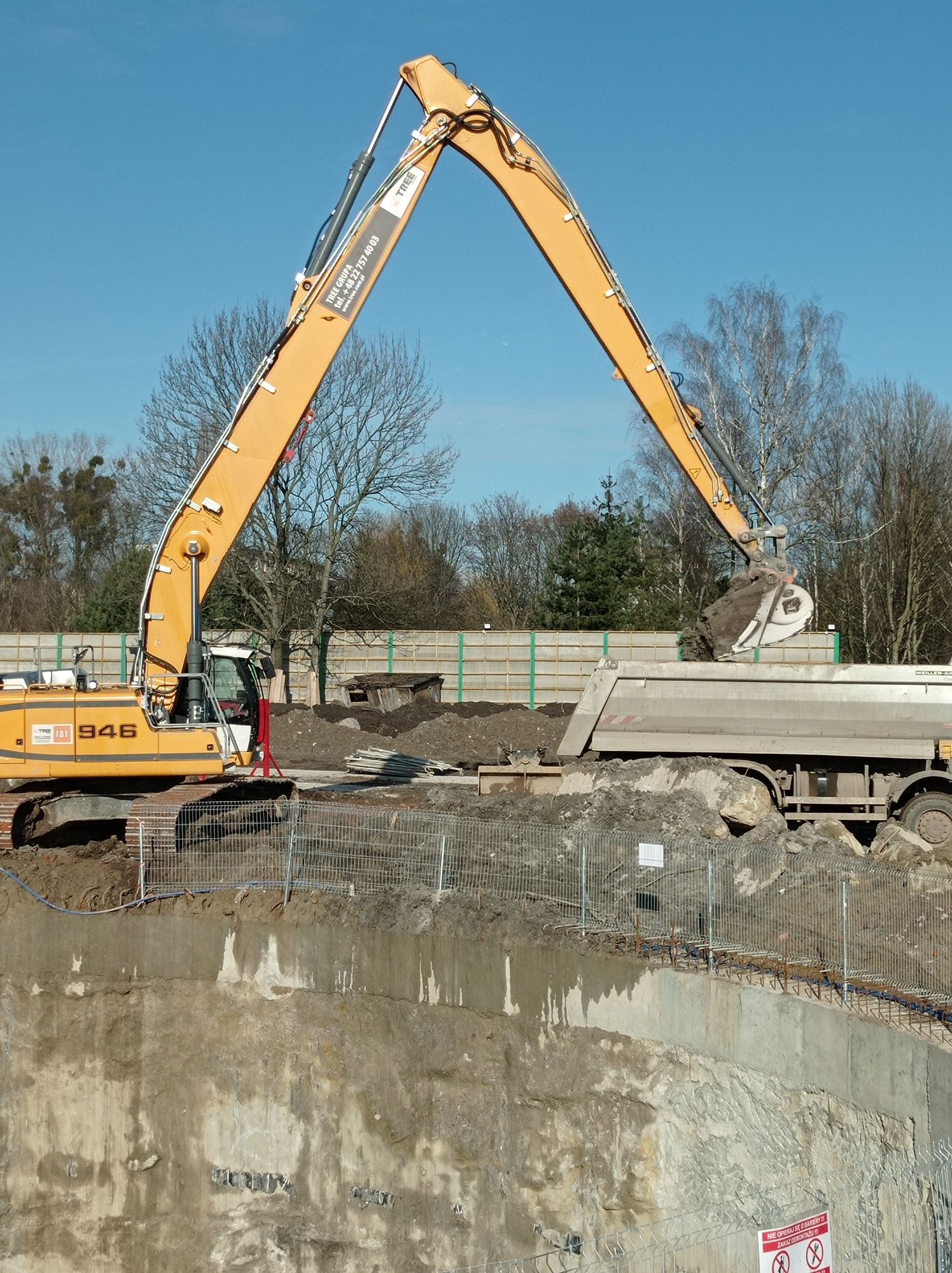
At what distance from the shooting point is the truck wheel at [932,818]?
13.5 meters

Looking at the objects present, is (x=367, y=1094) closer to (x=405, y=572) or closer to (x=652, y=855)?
(x=652, y=855)

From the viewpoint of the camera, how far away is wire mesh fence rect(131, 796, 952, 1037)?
8.66 m

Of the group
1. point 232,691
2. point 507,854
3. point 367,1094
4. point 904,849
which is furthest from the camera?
point 232,691

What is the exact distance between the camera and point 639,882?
994 cm

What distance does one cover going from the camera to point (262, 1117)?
32.4ft

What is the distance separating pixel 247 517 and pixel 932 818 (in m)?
8.62

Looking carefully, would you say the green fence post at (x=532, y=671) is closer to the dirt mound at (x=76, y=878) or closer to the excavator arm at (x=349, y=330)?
the excavator arm at (x=349, y=330)

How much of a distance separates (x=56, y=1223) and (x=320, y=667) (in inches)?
972

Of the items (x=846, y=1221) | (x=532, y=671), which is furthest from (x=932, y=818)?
(x=532, y=671)

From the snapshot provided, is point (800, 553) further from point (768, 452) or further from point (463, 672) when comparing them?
point (463, 672)

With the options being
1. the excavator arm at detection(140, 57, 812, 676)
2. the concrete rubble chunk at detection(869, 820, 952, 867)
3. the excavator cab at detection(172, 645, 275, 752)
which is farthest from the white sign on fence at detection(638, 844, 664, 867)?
the excavator cab at detection(172, 645, 275, 752)

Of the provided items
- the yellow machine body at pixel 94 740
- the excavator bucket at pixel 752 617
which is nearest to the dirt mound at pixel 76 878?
the yellow machine body at pixel 94 740

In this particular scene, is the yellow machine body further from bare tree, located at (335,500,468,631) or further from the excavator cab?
bare tree, located at (335,500,468,631)

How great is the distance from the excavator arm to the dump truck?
825 mm
